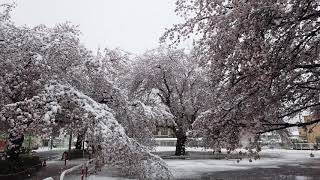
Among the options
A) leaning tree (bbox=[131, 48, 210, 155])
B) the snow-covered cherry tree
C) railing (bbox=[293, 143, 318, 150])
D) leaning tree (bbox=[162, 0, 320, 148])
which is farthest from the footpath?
railing (bbox=[293, 143, 318, 150])

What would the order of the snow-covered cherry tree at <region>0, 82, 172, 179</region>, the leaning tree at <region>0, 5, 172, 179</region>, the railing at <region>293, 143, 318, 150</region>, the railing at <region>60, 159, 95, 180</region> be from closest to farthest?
1. the snow-covered cherry tree at <region>0, 82, 172, 179</region>
2. the leaning tree at <region>0, 5, 172, 179</region>
3. the railing at <region>60, 159, 95, 180</region>
4. the railing at <region>293, 143, 318, 150</region>

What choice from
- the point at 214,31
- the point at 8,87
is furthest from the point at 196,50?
the point at 8,87

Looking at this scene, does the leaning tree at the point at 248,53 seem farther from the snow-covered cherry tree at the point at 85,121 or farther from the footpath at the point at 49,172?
the footpath at the point at 49,172

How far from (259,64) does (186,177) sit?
35.0 ft

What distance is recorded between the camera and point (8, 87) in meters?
11.7

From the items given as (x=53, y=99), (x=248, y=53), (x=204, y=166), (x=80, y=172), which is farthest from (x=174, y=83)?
(x=248, y=53)

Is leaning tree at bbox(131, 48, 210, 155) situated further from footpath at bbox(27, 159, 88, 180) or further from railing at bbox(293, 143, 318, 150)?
railing at bbox(293, 143, 318, 150)

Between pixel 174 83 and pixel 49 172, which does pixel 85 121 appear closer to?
pixel 49 172

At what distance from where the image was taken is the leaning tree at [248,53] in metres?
7.30

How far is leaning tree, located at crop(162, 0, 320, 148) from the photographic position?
7.30m

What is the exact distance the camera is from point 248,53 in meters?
7.79

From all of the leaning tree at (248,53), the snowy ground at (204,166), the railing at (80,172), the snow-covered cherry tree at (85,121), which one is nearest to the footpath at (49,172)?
the railing at (80,172)

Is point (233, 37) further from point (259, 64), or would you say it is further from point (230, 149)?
point (230, 149)

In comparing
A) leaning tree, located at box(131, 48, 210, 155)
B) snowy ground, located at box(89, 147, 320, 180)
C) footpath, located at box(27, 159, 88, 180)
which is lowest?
snowy ground, located at box(89, 147, 320, 180)
